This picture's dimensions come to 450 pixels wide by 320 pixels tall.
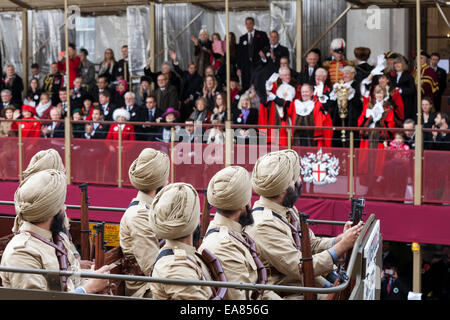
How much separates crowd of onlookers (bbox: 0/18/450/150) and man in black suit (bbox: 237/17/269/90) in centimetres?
2

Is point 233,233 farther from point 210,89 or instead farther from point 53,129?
point 53,129

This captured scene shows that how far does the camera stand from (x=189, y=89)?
593 inches

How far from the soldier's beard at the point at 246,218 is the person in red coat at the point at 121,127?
7435mm

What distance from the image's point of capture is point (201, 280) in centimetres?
507

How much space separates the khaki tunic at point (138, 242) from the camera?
683cm

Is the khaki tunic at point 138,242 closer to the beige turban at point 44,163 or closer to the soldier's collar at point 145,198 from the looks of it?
the soldier's collar at point 145,198

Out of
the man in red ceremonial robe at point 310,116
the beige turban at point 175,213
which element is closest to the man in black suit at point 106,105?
the man in red ceremonial robe at point 310,116

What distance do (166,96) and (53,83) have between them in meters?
3.17

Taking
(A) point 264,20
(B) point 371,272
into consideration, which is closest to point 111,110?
(A) point 264,20

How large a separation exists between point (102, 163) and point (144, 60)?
12.9 feet

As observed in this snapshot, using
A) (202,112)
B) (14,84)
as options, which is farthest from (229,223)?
(14,84)

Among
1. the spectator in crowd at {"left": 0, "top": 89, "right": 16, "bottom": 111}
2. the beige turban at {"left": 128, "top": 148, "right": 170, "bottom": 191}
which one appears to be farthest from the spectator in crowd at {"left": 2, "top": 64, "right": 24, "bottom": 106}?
the beige turban at {"left": 128, "top": 148, "right": 170, "bottom": 191}

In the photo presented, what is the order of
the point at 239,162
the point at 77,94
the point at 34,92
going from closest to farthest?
the point at 239,162 → the point at 77,94 → the point at 34,92
